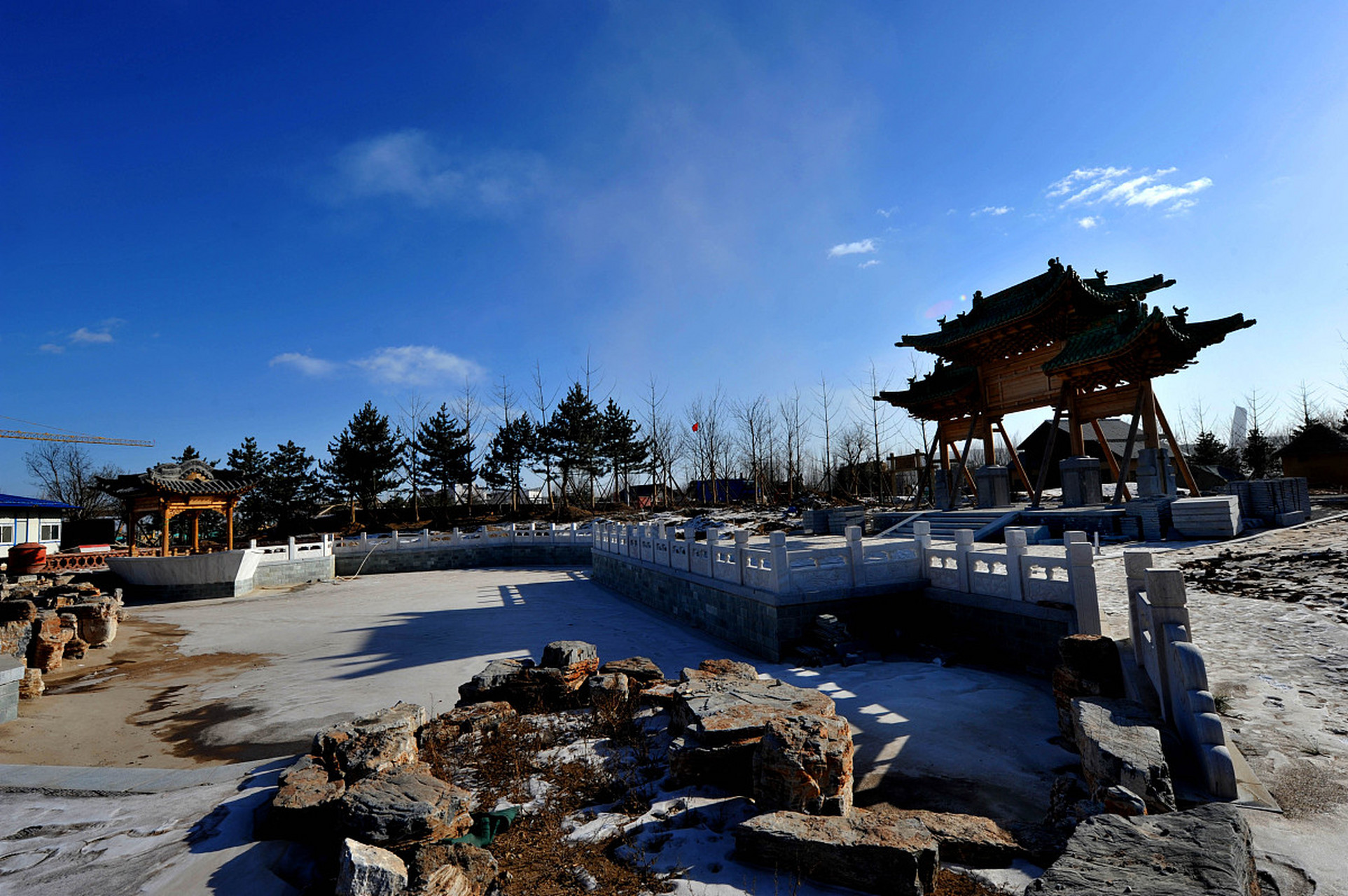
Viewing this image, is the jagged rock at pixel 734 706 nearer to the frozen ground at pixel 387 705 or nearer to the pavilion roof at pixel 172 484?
the frozen ground at pixel 387 705

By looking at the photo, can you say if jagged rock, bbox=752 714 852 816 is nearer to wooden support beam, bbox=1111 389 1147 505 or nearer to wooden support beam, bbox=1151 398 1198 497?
wooden support beam, bbox=1111 389 1147 505

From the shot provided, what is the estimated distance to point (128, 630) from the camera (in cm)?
1395

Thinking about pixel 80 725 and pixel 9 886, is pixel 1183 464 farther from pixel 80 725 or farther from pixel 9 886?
pixel 80 725

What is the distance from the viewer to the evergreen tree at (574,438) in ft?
123

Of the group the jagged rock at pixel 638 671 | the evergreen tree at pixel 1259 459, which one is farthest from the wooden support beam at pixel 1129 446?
the evergreen tree at pixel 1259 459

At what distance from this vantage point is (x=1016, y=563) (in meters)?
7.55

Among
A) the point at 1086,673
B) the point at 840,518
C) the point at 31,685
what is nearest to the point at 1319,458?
the point at 840,518

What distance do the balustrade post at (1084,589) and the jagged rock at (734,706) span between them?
11.0 feet

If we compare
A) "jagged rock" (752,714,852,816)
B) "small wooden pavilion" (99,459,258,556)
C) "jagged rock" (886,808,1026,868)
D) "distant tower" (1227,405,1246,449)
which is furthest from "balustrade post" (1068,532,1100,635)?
"distant tower" (1227,405,1246,449)

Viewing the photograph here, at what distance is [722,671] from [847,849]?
10.1 ft

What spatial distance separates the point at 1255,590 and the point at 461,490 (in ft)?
138

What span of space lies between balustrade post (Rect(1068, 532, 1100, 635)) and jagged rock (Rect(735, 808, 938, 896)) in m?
4.22

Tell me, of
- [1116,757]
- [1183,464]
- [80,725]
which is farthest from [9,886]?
[1183,464]

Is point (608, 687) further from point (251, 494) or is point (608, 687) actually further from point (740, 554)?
point (251, 494)
